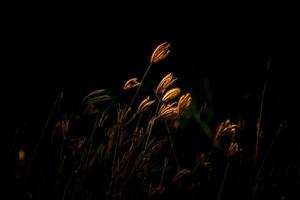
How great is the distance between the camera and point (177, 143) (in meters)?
2.00

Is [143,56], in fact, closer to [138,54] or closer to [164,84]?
[138,54]

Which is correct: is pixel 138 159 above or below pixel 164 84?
below

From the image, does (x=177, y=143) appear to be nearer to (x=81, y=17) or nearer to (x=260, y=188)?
(x=260, y=188)

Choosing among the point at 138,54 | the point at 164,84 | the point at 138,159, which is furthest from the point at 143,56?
the point at 138,159

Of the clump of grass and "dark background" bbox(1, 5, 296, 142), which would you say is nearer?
the clump of grass

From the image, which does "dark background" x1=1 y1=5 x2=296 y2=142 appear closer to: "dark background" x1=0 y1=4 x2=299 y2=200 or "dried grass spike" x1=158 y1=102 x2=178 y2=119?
"dark background" x1=0 y1=4 x2=299 y2=200

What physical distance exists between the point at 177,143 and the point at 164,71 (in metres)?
0.48

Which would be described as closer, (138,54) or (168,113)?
(168,113)

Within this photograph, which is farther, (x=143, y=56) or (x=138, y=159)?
(x=143, y=56)

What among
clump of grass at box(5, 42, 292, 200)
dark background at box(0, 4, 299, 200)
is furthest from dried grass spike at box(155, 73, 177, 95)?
dark background at box(0, 4, 299, 200)

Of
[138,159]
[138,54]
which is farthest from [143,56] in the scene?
[138,159]

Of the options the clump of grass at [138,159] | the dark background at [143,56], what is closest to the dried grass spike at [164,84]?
the clump of grass at [138,159]

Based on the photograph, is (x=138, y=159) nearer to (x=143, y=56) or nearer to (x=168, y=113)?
(x=168, y=113)

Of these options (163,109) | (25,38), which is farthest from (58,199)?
(25,38)
